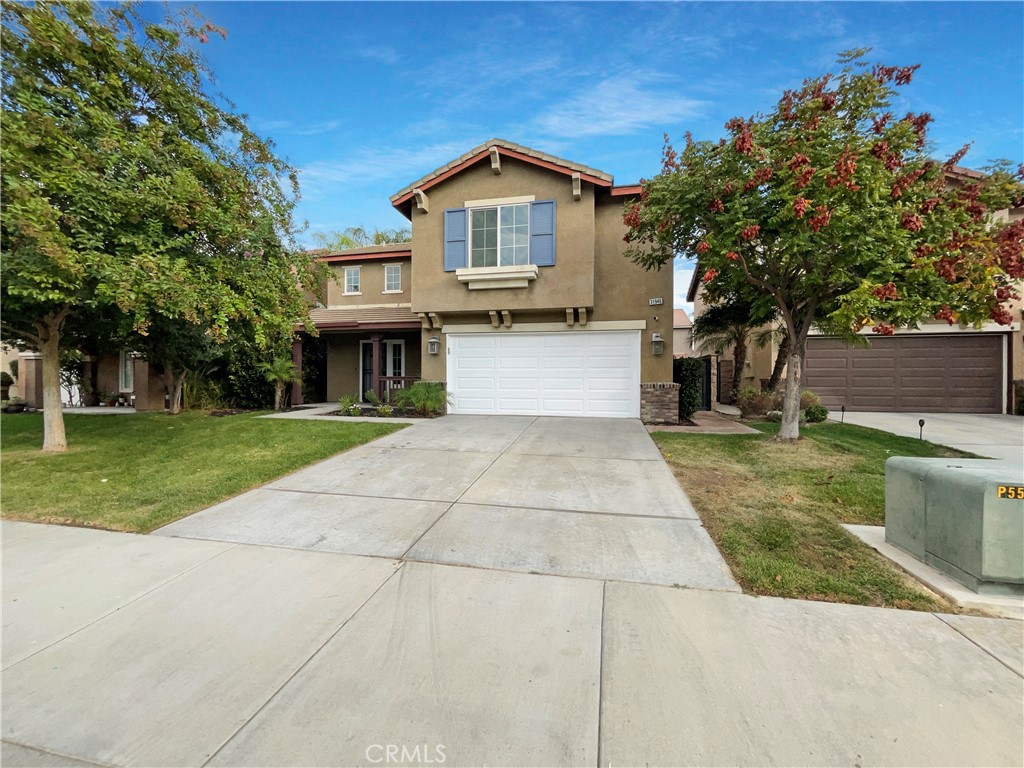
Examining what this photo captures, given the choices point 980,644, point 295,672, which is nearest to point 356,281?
point 295,672

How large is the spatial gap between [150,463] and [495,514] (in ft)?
19.4

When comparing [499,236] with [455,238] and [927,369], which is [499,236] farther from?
[927,369]

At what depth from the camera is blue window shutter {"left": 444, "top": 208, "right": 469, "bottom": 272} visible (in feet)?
37.6

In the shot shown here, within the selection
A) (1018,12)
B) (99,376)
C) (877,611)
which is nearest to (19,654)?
(877,611)

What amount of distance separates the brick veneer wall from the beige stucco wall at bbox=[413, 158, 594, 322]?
2591mm

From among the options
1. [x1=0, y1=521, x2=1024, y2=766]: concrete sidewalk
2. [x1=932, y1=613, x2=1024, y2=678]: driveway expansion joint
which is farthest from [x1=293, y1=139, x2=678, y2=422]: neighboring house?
[x1=0, y1=521, x2=1024, y2=766]: concrete sidewalk

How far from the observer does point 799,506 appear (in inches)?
190

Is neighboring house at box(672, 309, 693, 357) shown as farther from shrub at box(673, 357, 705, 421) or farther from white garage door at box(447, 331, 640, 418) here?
white garage door at box(447, 331, 640, 418)

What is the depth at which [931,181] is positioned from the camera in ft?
20.2

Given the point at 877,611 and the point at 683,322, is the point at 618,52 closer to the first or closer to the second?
Answer: the point at 877,611

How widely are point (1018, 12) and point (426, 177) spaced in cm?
1113

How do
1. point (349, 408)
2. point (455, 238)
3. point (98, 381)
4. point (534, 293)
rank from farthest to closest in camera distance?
point (98, 381) → point (349, 408) → point (455, 238) → point (534, 293)

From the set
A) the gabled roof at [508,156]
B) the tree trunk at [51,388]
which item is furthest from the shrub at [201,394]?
the gabled roof at [508,156]

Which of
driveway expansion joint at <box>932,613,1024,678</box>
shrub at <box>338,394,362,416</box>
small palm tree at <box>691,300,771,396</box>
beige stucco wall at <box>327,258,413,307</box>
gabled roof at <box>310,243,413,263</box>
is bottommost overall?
driveway expansion joint at <box>932,613,1024,678</box>
